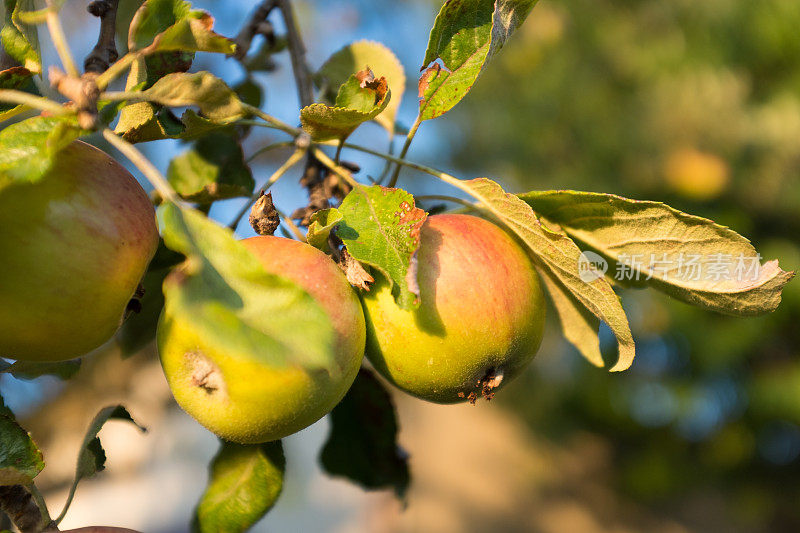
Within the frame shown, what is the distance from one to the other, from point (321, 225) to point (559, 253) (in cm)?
17

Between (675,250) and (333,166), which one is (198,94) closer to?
(333,166)

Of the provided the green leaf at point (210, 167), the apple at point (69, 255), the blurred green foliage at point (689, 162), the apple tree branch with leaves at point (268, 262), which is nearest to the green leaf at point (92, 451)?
the apple tree branch with leaves at point (268, 262)

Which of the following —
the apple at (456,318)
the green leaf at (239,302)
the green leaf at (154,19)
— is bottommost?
the apple at (456,318)

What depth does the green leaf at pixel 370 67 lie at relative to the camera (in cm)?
63

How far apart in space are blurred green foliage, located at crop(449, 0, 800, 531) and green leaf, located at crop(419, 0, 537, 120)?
1.51 metres

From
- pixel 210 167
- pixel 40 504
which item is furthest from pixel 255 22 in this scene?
pixel 40 504

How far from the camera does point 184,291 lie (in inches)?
12.0

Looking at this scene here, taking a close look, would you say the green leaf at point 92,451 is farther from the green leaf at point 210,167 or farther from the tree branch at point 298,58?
the tree branch at point 298,58

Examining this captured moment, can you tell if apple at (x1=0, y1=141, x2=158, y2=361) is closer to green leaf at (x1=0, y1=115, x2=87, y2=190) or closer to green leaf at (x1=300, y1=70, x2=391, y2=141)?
green leaf at (x1=0, y1=115, x2=87, y2=190)

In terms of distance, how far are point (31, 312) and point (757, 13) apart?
2.00m

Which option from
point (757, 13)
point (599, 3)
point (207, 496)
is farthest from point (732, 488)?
point (207, 496)

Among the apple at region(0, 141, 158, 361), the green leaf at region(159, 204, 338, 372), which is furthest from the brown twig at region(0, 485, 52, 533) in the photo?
the green leaf at region(159, 204, 338, 372)

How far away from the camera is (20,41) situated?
42cm

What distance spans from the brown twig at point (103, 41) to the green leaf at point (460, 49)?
0.25m
